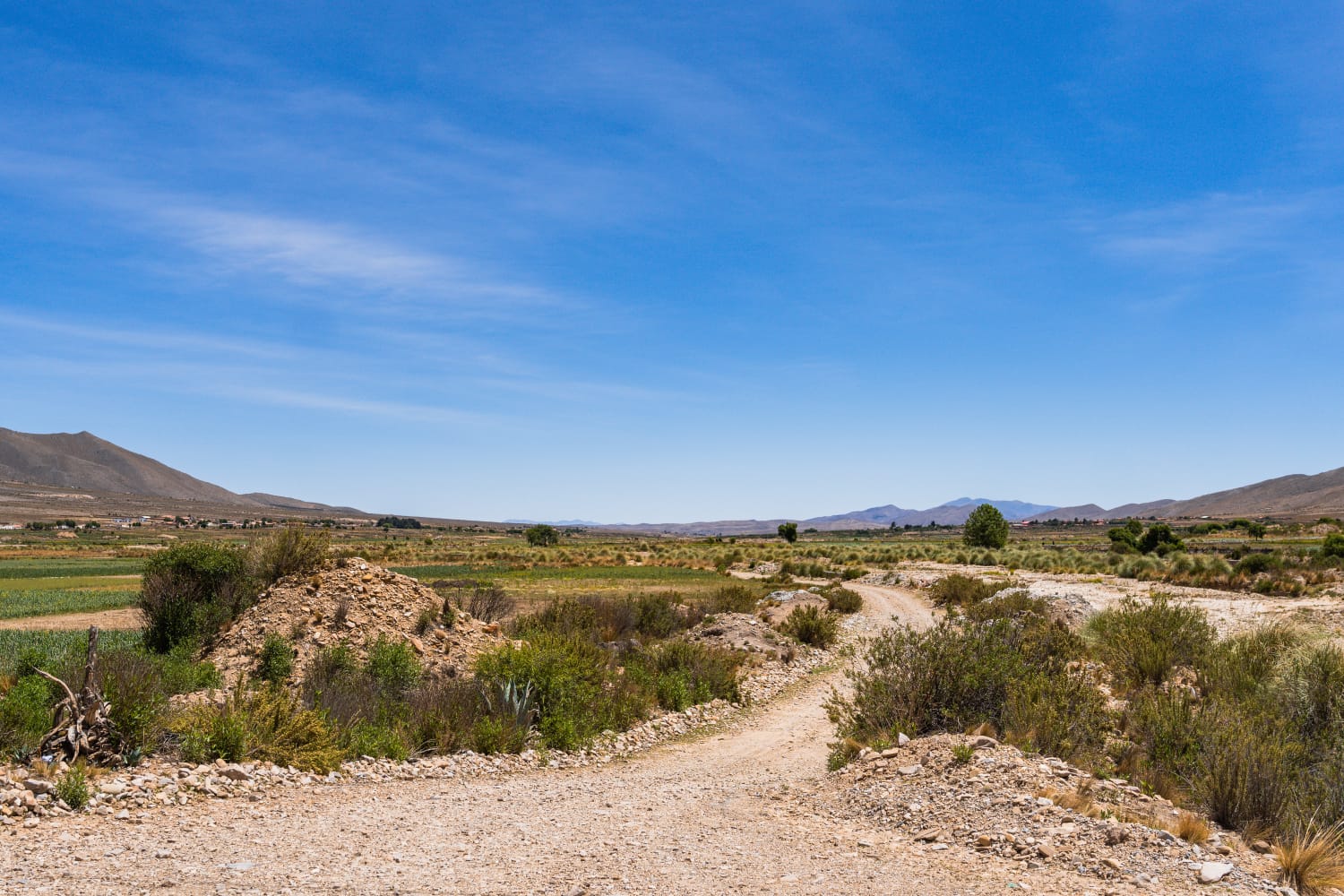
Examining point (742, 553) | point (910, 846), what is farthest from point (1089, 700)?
point (742, 553)

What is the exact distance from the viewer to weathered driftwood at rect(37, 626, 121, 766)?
8.65 metres

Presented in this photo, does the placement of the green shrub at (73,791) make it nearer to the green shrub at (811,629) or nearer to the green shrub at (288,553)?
the green shrub at (288,553)

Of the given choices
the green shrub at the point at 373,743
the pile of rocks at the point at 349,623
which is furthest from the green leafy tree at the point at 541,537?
the green shrub at the point at 373,743

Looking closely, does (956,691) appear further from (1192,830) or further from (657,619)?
(657,619)

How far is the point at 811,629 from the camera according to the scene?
76.8 ft

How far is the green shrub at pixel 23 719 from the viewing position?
8.75 m

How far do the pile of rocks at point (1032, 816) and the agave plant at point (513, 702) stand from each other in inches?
194

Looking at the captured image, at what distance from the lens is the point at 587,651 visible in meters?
16.1

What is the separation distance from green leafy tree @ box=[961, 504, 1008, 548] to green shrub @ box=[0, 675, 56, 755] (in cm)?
7584

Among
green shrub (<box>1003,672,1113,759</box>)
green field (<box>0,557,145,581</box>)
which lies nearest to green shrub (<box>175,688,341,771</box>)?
green shrub (<box>1003,672,1113,759</box>)

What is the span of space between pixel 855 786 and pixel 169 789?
715 cm

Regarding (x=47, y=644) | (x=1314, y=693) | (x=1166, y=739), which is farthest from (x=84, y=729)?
(x=1314, y=693)

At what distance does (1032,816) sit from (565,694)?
7579 millimetres

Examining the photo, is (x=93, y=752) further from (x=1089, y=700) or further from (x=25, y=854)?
(x=1089, y=700)
